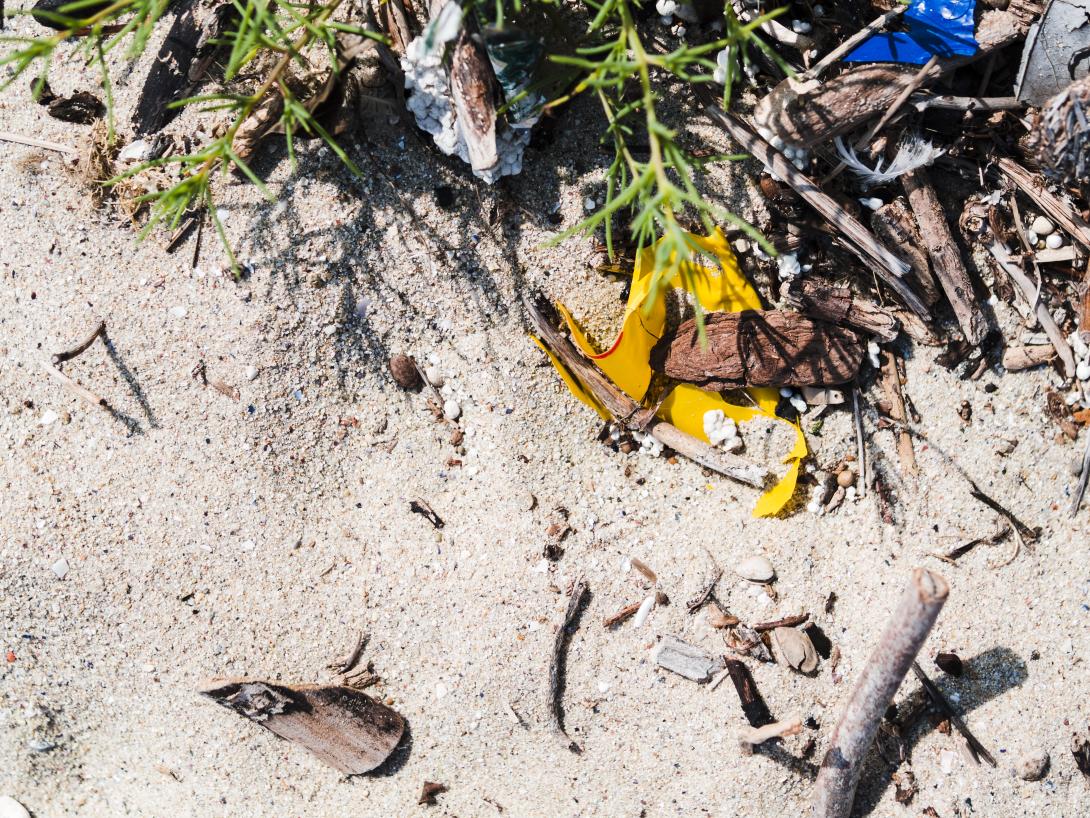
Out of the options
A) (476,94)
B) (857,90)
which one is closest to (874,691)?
(857,90)

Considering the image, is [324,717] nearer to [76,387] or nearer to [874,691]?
[76,387]

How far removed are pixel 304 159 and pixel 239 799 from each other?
2016 millimetres

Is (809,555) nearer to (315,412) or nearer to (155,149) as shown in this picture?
(315,412)

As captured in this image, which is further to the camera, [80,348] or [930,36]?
[80,348]

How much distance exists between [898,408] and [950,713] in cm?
93

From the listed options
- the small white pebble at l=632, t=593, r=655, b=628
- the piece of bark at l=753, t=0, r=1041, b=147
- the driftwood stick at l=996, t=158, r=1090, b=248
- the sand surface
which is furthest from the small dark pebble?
the piece of bark at l=753, t=0, r=1041, b=147

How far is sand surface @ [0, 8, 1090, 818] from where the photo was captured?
2.42 m

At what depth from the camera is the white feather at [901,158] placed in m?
2.31

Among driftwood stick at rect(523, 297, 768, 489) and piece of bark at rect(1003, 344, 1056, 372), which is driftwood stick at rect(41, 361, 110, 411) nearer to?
driftwood stick at rect(523, 297, 768, 489)

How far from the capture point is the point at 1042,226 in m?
2.40

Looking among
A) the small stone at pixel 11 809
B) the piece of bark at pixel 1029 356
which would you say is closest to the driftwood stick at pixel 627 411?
the piece of bark at pixel 1029 356

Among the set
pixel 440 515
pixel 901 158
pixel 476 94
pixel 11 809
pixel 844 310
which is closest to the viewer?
pixel 476 94

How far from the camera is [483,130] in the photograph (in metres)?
2.20

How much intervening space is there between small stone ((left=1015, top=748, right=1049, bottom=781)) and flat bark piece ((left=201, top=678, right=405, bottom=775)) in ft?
6.16
